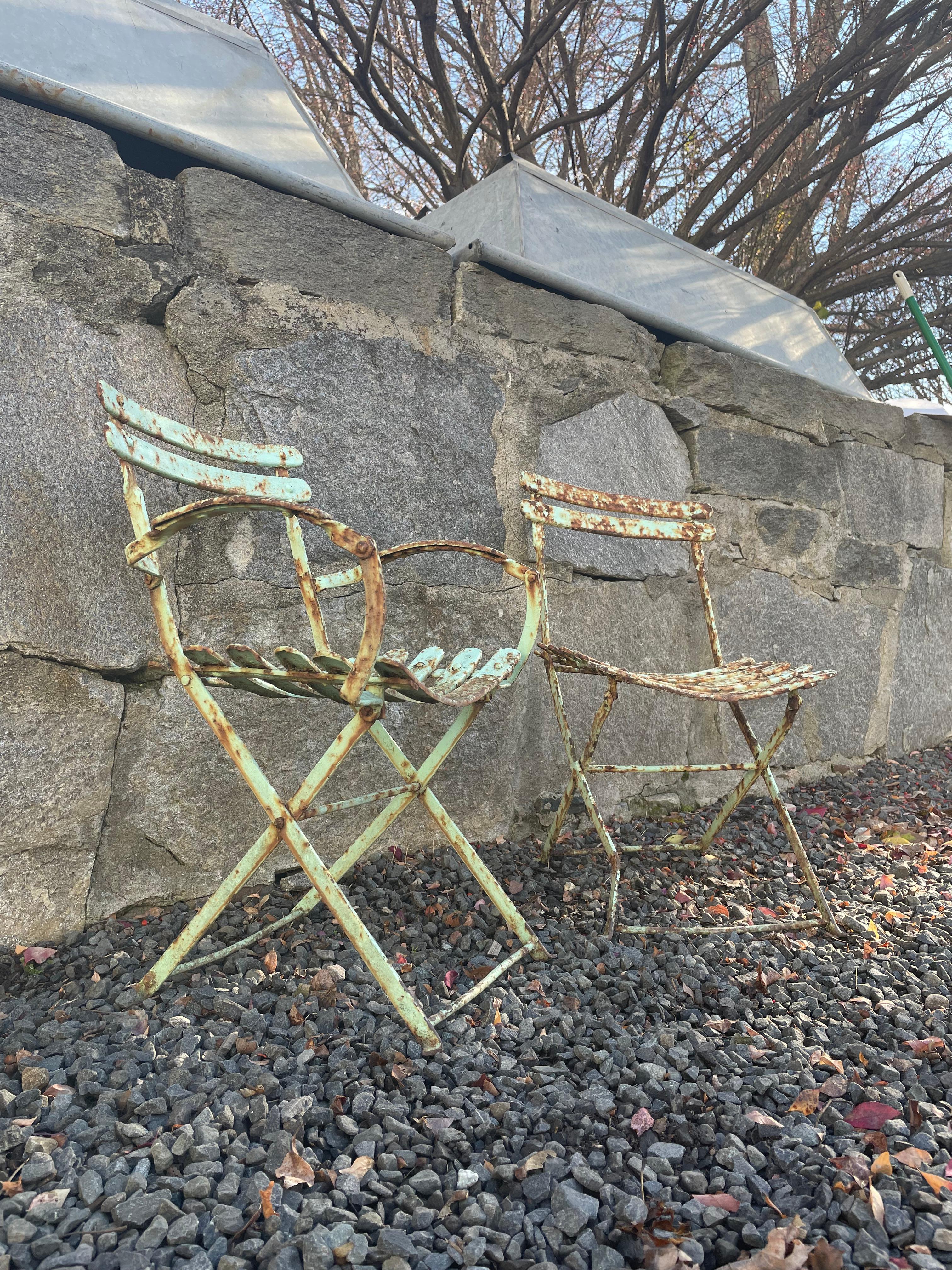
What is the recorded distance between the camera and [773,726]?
272cm

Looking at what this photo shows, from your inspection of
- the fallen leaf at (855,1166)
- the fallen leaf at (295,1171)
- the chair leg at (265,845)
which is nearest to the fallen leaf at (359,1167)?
the fallen leaf at (295,1171)

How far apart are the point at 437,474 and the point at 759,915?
122 centimetres

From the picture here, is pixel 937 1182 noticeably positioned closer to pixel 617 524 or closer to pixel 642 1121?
pixel 642 1121

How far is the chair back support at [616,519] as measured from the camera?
191 cm

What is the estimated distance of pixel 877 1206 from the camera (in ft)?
3.08

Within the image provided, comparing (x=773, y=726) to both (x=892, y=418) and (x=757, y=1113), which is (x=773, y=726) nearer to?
(x=892, y=418)

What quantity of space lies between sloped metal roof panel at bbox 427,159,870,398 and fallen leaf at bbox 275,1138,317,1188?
1.94 m

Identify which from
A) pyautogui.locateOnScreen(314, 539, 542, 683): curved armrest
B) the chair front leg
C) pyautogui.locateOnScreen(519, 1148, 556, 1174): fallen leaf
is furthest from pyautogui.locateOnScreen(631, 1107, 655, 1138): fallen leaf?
the chair front leg

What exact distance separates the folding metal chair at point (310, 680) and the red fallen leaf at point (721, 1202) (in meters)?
0.41

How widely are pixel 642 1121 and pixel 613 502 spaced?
4.20ft

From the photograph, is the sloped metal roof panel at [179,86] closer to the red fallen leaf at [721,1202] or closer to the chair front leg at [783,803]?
the chair front leg at [783,803]

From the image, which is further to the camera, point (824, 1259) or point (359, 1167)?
point (359, 1167)

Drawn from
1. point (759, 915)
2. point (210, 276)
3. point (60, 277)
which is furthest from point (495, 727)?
point (60, 277)

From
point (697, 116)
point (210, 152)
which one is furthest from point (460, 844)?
point (697, 116)
